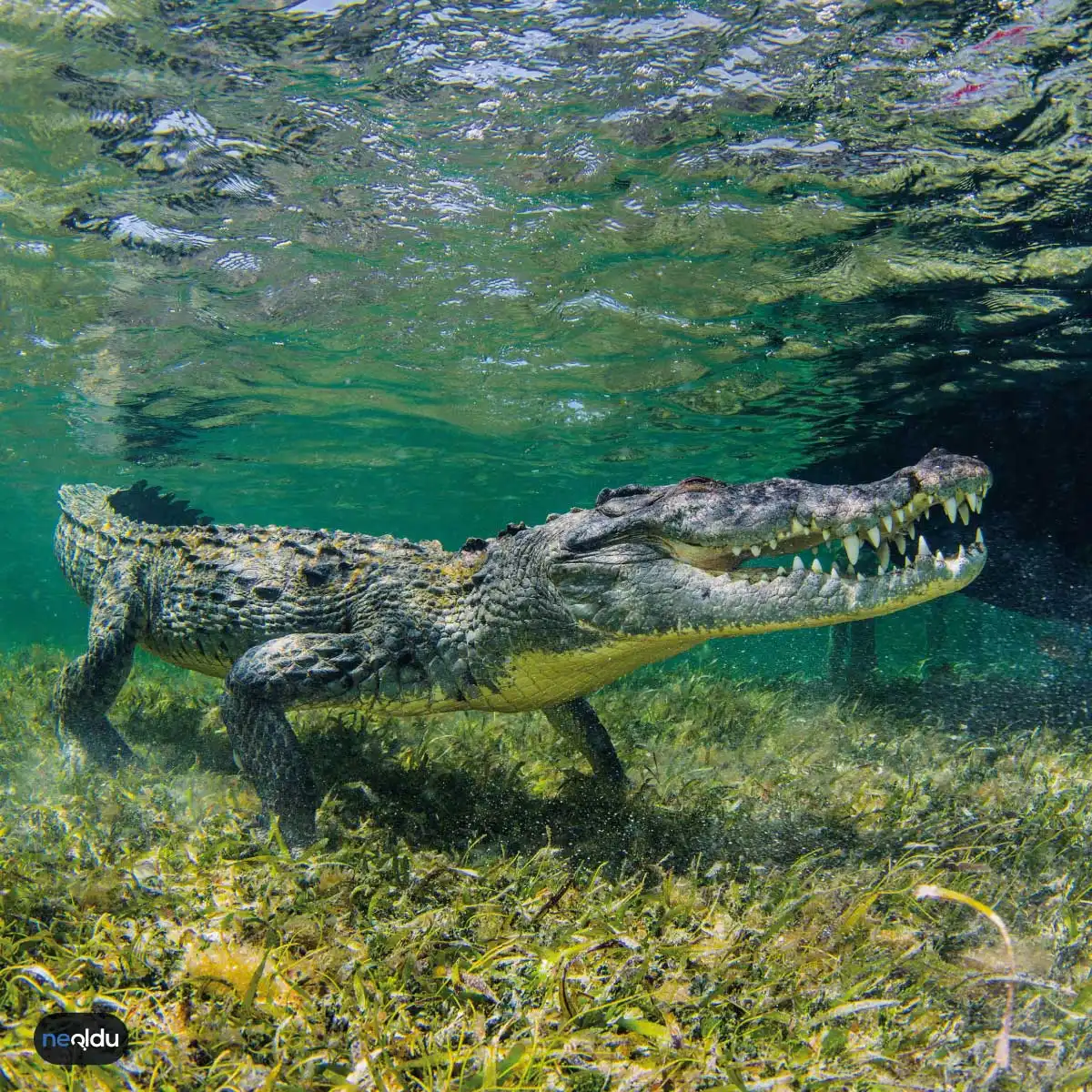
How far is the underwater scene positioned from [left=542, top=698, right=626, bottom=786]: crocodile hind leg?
0.08 ft

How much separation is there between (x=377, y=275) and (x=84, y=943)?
942 centimetres

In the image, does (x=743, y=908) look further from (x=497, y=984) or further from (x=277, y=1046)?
(x=277, y=1046)

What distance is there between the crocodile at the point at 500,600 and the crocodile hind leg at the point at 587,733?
0.01m

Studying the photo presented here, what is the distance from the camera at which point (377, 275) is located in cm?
1005

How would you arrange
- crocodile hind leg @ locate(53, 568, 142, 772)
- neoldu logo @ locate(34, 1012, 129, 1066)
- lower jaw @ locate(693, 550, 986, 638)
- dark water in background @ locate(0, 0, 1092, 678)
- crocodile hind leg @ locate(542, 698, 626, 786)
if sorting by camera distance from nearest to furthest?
neoldu logo @ locate(34, 1012, 129, 1066), lower jaw @ locate(693, 550, 986, 638), crocodile hind leg @ locate(542, 698, 626, 786), crocodile hind leg @ locate(53, 568, 142, 772), dark water in background @ locate(0, 0, 1092, 678)

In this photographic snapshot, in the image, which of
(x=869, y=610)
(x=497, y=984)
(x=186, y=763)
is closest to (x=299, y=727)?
(x=186, y=763)

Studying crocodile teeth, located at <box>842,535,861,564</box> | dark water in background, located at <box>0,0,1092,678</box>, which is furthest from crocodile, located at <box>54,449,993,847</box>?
dark water in background, located at <box>0,0,1092,678</box>

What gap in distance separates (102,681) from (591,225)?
282 inches

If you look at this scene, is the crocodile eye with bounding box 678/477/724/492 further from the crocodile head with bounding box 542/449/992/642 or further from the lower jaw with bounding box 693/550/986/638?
the lower jaw with bounding box 693/550/986/638

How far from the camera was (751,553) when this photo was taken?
325 cm

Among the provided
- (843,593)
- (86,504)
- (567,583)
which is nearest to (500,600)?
(567,583)

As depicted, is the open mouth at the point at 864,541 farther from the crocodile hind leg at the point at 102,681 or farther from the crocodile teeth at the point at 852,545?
the crocodile hind leg at the point at 102,681

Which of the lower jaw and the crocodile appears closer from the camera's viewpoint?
the lower jaw

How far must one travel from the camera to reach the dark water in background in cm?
588
